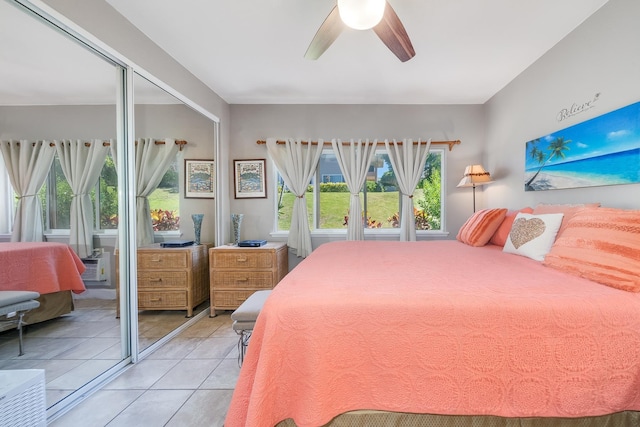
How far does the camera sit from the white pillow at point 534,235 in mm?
1814

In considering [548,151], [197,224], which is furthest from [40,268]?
[548,151]

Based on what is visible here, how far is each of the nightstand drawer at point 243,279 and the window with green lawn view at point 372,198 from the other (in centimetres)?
88

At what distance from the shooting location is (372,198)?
3.81 meters

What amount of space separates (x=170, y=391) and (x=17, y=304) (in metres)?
0.94

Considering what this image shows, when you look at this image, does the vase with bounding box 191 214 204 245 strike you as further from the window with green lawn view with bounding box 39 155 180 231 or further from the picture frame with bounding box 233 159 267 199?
the picture frame with bounding box 233 159 267 199

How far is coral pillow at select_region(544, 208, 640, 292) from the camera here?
3.97 feet

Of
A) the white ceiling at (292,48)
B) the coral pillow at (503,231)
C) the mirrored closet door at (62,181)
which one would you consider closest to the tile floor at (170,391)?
the mirrored closet door at (62,181)

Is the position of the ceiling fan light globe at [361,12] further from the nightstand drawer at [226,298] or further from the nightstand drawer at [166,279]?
the nightstand drawer at [226,298]

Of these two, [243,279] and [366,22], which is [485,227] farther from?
[243,279]

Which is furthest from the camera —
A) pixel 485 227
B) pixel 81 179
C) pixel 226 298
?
pixel 226 298

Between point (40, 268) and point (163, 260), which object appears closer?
point (40, 268)

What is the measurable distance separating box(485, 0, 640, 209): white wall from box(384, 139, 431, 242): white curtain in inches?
33.0

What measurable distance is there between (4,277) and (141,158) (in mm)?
1121

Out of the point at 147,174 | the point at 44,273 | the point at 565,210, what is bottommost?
the point at 44,273
